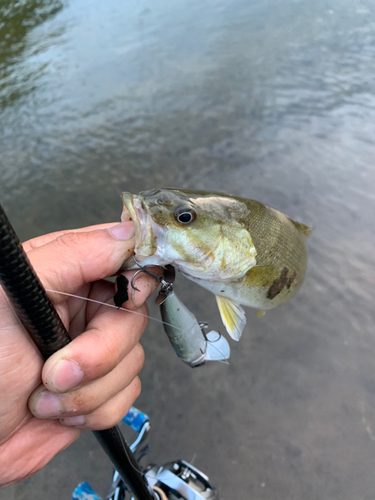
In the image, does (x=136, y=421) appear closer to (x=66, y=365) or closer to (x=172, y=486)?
(x=172, y=486)

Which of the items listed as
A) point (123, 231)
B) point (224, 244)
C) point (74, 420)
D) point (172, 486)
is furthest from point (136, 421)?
point (123, 231)

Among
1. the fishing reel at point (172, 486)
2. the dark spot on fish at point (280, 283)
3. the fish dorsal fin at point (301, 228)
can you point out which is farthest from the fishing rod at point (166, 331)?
the fish dorsal fin at point (301, 228)

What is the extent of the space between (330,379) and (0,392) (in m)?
3.08

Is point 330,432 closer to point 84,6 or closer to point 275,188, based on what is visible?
point 275,188

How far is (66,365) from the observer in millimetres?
1203

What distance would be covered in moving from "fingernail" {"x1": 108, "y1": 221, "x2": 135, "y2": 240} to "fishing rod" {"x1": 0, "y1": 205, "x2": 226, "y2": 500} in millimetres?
164

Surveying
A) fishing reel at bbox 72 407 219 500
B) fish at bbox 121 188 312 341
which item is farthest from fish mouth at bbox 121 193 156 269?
fishing reel at bbox 72 407 219 500

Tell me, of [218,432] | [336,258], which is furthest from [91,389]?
[336,258]

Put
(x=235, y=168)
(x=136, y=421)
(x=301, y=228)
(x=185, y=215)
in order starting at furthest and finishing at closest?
(x=235, y=168)
(x=136, y=421)
(x=301, y=228)
(x=185, y=215)

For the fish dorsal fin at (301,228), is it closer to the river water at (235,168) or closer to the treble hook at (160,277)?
the treble hook at (160,277)

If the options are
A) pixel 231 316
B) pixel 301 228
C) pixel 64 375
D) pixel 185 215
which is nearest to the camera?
pixel 64 375

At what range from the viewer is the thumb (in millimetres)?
1309

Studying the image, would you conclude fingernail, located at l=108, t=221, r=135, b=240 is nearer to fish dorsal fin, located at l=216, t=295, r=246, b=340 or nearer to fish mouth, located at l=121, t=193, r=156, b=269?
fish mouth, located at l=121, t=193, r=156, b=269

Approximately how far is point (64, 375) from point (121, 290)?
388mm
